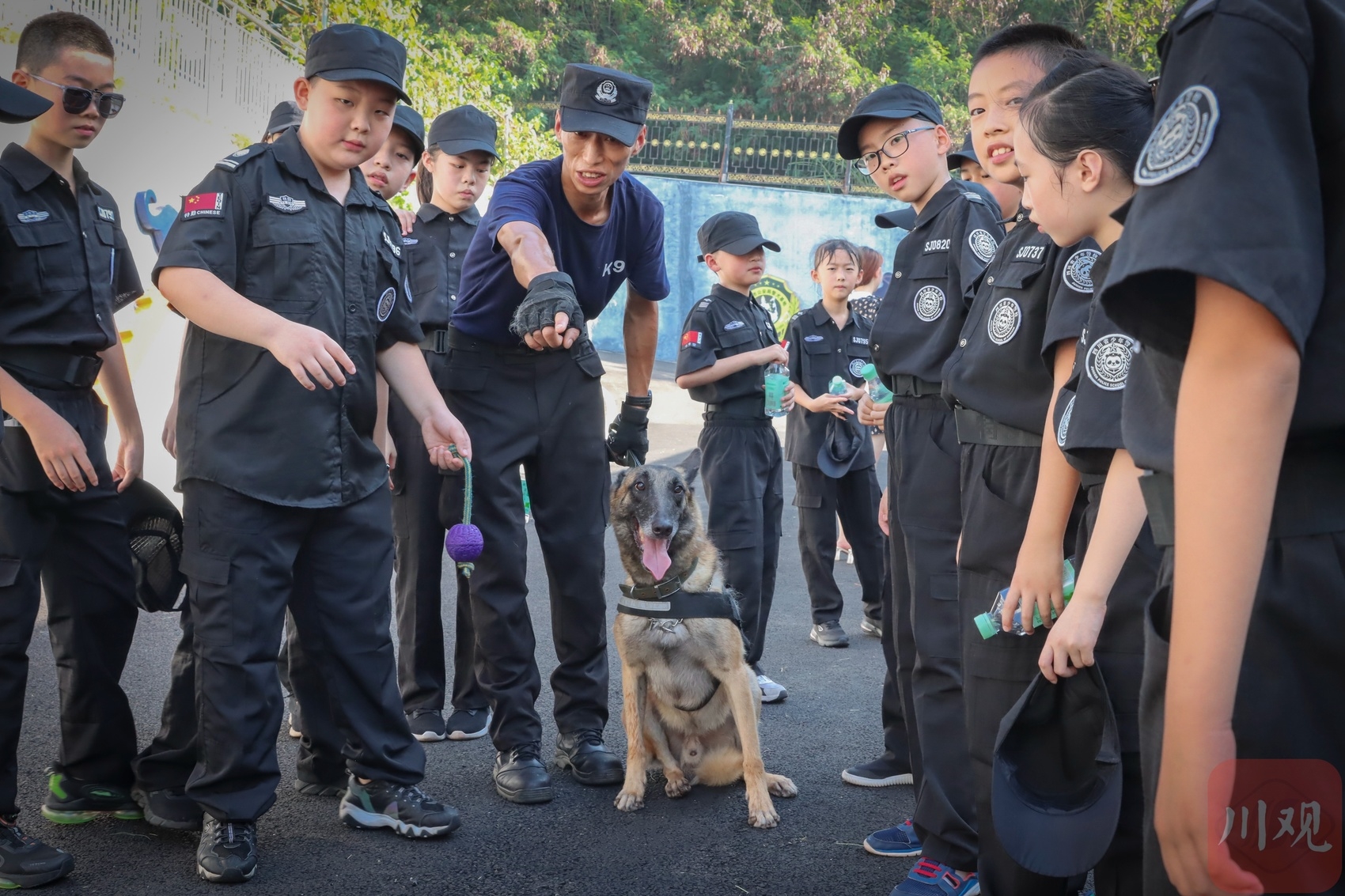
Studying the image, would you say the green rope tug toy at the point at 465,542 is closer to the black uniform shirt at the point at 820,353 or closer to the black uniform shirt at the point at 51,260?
the black uniform shirt at the point at 51,260

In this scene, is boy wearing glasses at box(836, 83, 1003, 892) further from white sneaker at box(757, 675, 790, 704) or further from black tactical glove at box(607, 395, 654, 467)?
white sneaker at box(757, 675, 790, 704)

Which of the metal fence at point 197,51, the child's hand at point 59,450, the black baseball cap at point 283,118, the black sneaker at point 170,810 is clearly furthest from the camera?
the metal fence at point 197,51

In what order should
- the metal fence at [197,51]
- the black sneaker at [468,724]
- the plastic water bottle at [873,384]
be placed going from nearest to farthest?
the black sneaker at [468,724] < the plastic water bottle at [873,384] < the metal fence at [197,51]

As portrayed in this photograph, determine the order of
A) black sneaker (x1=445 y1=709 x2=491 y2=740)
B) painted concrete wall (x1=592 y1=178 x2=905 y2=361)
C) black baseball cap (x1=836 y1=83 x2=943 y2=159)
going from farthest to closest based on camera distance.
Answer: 1. painted concrete wall (x1=592 y1=178 x2=905 y2=361)
2. black sneaker (x1=445 y1=709 x2=491 y2=740)
3. black baseball cap (x1=836 y1=83 x2=943 y2=159)

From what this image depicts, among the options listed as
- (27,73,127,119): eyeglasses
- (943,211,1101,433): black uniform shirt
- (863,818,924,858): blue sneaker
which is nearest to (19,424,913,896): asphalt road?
(863,818,924,858): blue sneaker

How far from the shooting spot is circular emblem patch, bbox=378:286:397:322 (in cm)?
349

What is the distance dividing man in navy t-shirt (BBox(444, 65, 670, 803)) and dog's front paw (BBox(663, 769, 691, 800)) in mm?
198

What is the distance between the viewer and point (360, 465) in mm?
3410

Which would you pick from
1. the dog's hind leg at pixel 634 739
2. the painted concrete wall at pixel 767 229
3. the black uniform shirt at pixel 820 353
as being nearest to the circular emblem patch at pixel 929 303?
the dog's hind leg at pixel 634 739

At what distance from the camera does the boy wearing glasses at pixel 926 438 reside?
3166mm

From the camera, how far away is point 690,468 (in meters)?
4.99

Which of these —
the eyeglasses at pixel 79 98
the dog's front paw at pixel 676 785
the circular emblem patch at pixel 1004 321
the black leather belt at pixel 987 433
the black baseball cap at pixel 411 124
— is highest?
the black baseball cap at pixel 411 124

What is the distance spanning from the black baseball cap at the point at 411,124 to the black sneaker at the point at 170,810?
255cm

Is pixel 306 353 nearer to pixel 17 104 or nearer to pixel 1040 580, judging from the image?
pixel 17 104
